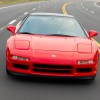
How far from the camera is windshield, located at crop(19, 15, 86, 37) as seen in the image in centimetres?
848

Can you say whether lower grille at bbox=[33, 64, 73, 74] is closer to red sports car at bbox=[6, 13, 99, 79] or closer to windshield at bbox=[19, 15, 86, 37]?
red sports car at bbox=[6, 13, 99, 79]

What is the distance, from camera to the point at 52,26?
874 cm

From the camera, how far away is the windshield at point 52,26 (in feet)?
27.8

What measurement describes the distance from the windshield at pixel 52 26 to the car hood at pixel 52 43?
313 mm

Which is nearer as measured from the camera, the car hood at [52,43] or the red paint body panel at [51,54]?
the red paint body panel at [51,54]

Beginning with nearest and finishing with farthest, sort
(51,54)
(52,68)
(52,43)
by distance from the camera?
(52,68) < (51,54) < (52,43)

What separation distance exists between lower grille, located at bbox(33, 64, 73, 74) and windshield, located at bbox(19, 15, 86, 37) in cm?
137

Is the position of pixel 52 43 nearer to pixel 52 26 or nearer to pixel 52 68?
pixel 52 68

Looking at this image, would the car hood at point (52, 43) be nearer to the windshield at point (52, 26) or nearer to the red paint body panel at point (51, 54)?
the red paint body panel at point (51, 54)

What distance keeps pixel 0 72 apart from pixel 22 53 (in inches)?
38.9

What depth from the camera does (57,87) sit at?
7113mm

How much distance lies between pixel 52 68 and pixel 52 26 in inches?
69.7

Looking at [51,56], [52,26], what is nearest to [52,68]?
[51,56]

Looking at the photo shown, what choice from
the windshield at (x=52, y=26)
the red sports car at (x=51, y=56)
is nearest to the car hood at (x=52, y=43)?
the red sports car at (x=51, y=56)
